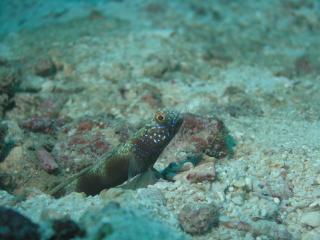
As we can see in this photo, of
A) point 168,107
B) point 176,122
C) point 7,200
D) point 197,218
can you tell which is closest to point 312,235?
point 197,218

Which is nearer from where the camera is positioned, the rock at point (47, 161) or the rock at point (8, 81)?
the rock at point (47, 161)

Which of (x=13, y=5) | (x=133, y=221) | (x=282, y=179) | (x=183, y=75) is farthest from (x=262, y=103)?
(x=13, y=5)

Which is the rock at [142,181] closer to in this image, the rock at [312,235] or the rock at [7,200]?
the rock at [7,200]

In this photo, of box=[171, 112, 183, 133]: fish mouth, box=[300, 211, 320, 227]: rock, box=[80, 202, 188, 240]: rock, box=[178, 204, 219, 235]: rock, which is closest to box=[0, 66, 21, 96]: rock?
box=[171, 112, 183, 133]: fish mouth

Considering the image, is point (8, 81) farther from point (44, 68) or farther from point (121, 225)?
point (121, 225)

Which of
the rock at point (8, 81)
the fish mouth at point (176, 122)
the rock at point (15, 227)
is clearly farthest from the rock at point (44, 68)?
the rock at point (15, 227)

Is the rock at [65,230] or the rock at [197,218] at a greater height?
the rock at [65,230]

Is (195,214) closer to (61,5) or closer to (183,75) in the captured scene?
(183,75)
